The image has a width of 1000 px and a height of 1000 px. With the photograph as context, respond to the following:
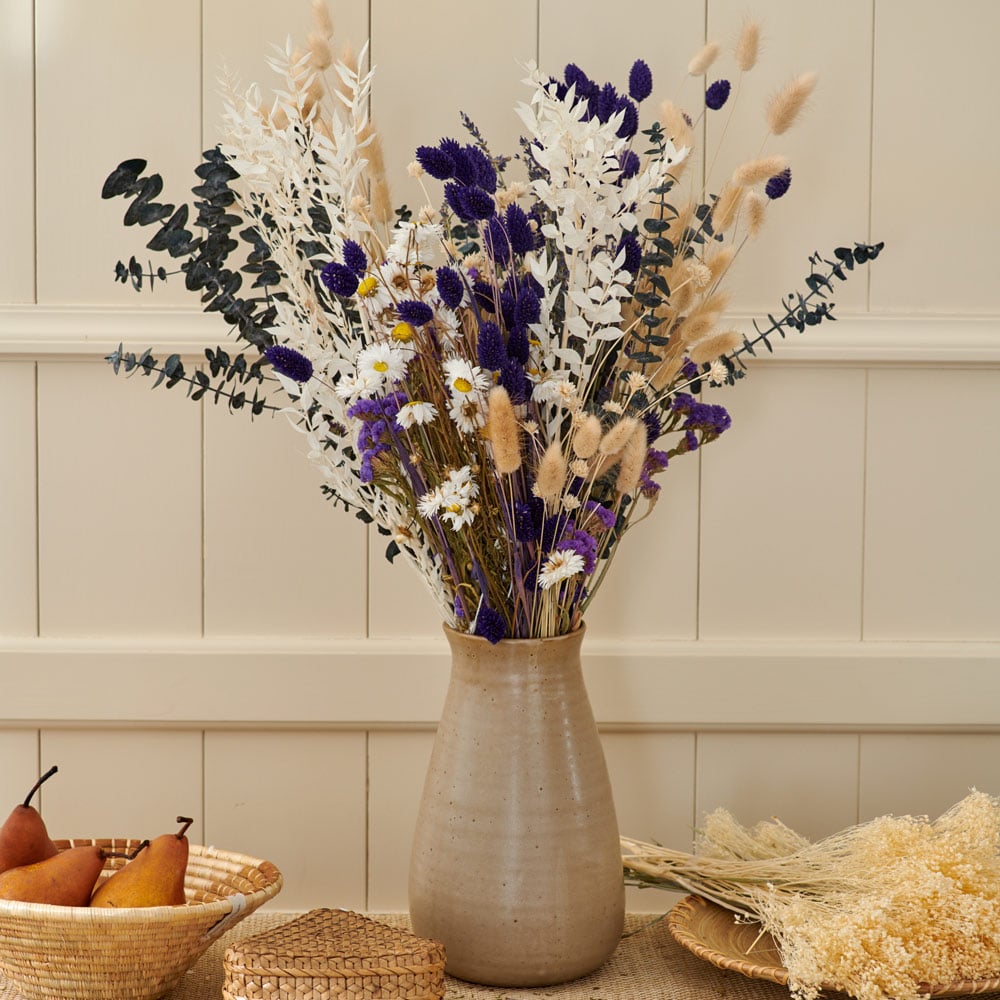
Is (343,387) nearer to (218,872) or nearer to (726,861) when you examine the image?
(218,872)

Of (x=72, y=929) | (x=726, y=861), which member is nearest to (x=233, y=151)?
(x=72, y=929)

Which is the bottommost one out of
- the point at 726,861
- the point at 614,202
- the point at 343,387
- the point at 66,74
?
the point at 726,861

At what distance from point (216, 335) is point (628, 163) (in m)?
0.44

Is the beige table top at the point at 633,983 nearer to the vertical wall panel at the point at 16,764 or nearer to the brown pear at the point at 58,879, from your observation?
the brown pear at the point at 58,879

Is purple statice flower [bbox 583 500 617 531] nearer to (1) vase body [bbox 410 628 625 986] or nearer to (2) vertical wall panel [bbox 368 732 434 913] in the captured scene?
(1) vase body [bbox 410 628 625 986]

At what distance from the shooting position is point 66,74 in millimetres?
1037

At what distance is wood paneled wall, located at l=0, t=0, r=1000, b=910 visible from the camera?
3.41 ft

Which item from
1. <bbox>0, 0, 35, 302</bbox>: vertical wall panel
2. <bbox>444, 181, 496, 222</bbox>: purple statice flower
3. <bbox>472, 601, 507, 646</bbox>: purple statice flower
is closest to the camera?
<bbox>444, 181, 496, 222</bbox>: purple statice flower

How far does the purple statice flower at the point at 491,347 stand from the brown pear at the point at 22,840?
0.46 meters

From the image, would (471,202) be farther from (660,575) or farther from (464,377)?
(660,575)

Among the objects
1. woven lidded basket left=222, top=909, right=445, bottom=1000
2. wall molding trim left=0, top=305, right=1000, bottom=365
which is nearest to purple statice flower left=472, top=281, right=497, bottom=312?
wall molding trim left=0, top=305, right=1000, bottom=365

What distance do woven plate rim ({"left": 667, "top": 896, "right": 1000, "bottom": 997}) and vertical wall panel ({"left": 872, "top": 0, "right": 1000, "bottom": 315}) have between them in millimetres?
588

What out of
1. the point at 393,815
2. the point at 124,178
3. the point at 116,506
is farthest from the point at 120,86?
the point at 393,815

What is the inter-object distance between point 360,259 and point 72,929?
1.63 ft
